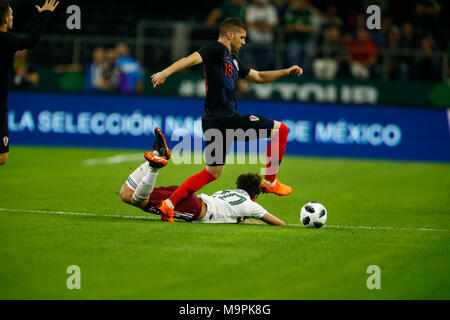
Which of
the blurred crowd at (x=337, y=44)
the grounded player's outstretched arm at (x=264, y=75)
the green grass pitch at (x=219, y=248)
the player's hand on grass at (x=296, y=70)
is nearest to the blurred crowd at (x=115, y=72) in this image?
the blurred crowd at (x=337, y=44)

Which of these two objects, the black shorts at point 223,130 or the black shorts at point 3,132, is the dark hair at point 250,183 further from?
the black shorts at point 3,132

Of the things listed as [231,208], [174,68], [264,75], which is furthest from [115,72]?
[174,68]

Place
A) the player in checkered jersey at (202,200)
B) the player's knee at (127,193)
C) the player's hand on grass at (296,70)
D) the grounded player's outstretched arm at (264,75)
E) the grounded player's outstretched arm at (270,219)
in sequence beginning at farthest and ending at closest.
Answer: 1. the grounded player's outstretched arm at (264,75)
2. the player's hand on grass at (296,70)
3. the player's knee at (127,193)
4. the grounded player's outstretched arm at (270,219)
5. the player in checkered jersey at (202,200)

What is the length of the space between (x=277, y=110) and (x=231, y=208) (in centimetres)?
1165

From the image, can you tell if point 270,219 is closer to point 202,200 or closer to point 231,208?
point 231,208

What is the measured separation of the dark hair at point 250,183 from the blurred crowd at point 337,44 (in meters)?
13.0

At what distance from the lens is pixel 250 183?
30.7 feet

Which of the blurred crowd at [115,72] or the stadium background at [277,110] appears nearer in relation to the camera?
the stadium background at [277,110]

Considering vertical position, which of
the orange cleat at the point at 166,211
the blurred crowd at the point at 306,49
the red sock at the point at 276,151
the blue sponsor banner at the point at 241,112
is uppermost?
the blurred crowd at the point at 306,49

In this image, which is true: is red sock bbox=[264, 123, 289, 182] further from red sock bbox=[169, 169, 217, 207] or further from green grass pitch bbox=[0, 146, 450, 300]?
red sock bbox=[169, 169, 217, 207]

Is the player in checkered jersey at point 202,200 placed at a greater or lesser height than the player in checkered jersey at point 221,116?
lesser

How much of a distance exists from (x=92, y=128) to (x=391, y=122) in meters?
8.26

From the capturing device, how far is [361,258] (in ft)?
24.5

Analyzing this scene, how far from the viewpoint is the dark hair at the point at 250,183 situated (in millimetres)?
9352
